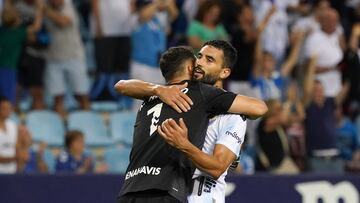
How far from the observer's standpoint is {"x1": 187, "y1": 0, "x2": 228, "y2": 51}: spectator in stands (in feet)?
43.8

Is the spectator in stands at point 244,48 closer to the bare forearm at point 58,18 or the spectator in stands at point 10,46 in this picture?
the bare forearm at point 58,18

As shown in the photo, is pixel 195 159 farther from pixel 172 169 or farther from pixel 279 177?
pixel 279 177

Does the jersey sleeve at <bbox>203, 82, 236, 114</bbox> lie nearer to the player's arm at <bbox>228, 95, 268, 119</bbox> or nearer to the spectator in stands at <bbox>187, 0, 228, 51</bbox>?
the player's arm at <bbox>228, 95, 268, 119</bbox>

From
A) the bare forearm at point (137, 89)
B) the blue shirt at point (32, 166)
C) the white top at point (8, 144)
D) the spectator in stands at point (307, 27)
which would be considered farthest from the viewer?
the spectator in stands at point (307, 27)

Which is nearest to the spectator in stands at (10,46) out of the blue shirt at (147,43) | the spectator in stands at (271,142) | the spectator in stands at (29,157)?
the spectator in stands at (29,157)

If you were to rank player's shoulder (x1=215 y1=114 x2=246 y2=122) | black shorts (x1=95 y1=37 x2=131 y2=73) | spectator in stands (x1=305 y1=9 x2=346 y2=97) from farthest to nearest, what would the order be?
1. spectator in stands (x1=305 y1=9 x2=346 y2=97)
2. black shorts (x1=95 y1=37 x2=131 y2=73)
3. player's shoulder (x1=215 y1=114 x2=246 y2=122)

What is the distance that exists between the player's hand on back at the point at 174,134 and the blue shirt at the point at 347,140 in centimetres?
741

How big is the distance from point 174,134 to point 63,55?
23.3 ft

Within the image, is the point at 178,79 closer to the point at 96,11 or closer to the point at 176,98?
the point at 176,98

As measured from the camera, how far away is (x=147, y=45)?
44.4ft

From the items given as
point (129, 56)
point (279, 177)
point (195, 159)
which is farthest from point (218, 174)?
point (129, 56)

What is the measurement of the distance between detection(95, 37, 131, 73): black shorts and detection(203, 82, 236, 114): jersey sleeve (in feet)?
23.0

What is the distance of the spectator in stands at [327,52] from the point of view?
13.9 m

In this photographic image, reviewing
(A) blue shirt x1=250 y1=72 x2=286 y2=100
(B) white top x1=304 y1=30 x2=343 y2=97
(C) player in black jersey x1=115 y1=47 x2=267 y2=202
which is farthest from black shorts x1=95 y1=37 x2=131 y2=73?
(C) player in black jersey x1=115 y1=47 x2=267 y2=202
